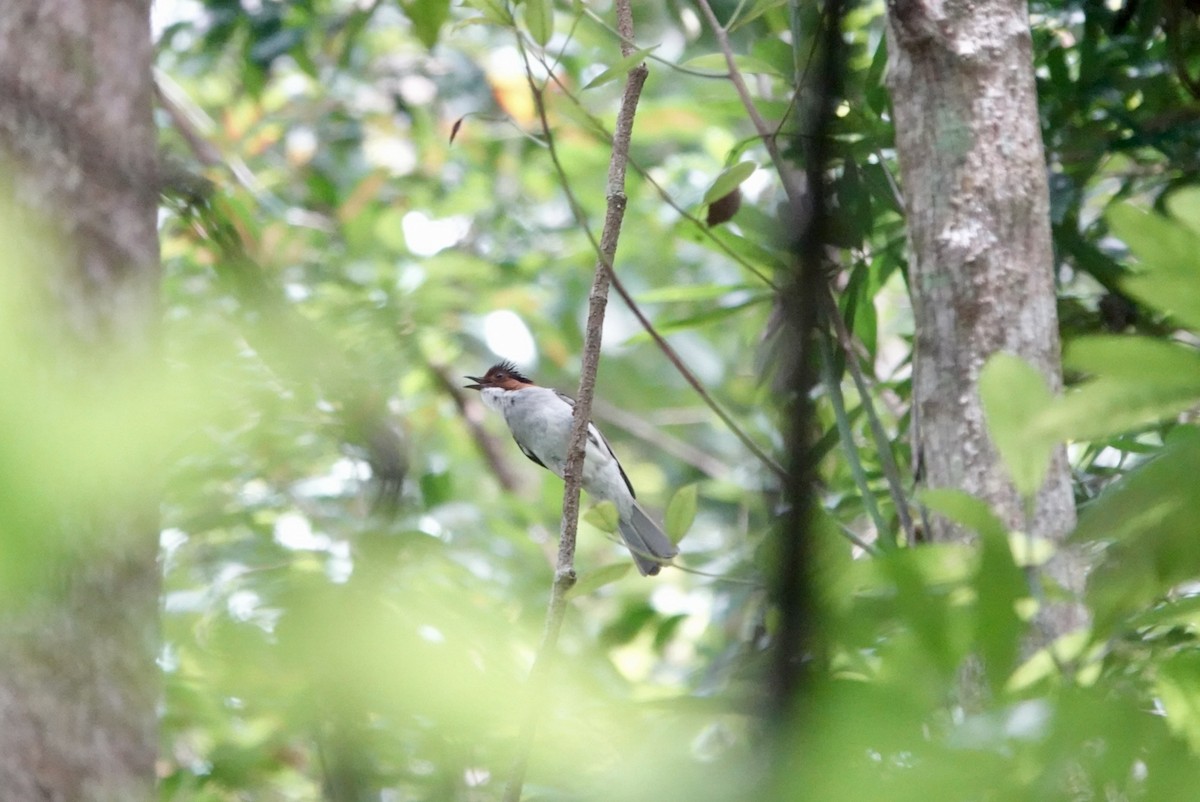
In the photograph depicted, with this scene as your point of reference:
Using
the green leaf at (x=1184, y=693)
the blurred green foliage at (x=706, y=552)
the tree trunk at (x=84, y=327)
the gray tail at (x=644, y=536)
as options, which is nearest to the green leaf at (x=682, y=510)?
the blurred green foliage at (x=706, y=552)

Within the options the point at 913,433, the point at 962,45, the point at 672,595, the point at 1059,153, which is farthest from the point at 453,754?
the point at 672,595

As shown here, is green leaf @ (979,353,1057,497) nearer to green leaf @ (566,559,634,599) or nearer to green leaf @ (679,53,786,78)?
green leaf @ (566,559,634,599)

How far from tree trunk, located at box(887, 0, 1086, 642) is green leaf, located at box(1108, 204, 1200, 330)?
121cm

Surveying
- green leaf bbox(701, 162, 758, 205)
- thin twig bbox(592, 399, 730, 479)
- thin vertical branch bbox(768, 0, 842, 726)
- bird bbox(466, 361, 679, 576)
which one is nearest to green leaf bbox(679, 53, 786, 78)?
green leaf bbox(701, 162, 758, 205)

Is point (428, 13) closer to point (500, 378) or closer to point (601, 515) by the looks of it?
point (601, 515)

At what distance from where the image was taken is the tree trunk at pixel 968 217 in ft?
6.04

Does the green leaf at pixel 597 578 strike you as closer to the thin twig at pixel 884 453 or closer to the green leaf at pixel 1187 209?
the thin twig at pixel 884 453

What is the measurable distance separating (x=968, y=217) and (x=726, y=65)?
1.78 feet

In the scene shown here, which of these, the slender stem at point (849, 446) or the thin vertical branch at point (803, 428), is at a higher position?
the slender stem at point (849, 446)

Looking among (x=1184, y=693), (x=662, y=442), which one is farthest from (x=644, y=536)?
(x=1184, y=693)

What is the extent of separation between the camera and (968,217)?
1.89 meters

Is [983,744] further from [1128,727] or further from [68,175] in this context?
[68,175]

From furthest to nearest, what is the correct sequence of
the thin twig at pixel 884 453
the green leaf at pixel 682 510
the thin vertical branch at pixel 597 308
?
the thin twig at pixel 884 453 < the green leaf at pixel 682 510 < the thin vertical branch at pixel 597 308

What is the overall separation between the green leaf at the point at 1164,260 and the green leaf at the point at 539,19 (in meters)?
1.39
